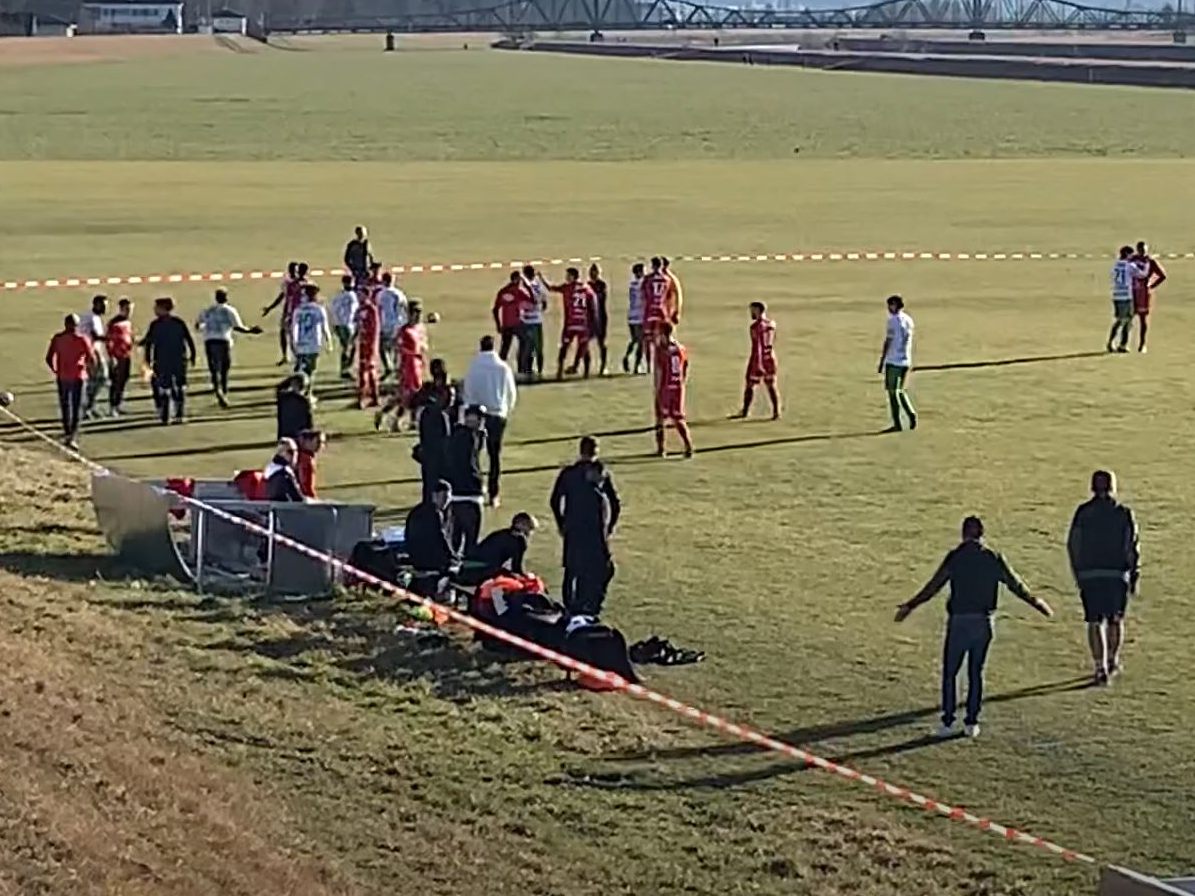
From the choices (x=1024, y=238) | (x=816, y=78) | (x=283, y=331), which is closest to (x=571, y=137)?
(x=1024, y=238)

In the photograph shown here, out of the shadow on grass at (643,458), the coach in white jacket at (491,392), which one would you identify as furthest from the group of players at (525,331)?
the coach in white jacket at (491,392)

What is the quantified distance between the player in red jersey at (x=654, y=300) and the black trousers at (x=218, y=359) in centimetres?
526

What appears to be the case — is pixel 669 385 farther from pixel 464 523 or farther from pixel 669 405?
pixel 464 523

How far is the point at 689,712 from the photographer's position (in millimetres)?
15086

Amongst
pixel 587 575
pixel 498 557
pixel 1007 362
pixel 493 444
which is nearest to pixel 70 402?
pixel 493 444

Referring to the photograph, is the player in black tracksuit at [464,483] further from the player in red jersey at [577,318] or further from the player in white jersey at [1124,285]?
the player in white jersey at [1124,285]

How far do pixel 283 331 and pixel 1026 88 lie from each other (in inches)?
3807

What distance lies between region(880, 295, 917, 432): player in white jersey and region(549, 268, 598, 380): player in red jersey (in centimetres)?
452

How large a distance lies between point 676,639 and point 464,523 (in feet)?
9.27

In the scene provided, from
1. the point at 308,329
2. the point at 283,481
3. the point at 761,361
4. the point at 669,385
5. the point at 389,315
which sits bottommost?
the point at 283,481

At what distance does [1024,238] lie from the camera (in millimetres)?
51906

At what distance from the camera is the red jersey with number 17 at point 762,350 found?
1010 inches

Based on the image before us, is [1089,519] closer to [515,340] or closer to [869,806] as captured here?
[869,806]

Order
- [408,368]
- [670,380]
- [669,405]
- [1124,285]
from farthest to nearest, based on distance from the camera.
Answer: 1. [1124,285]
2. [408,368]
3. [669,405]
4. [670,380]
